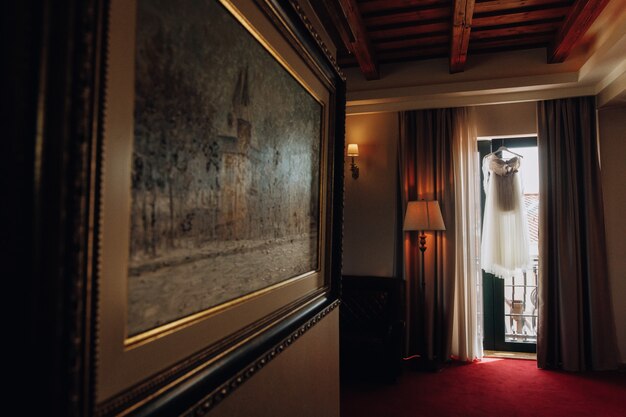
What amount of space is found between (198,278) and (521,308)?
3.90 m

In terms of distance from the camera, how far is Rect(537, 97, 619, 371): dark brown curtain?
3477mm

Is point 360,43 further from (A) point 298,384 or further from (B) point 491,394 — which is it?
(B) point 491,394

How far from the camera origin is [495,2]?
2.64 m

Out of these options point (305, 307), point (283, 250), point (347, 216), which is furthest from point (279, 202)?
point (347, 216)

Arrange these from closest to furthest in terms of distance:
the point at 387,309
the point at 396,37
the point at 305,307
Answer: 1. the point at 305,307
2. the point at 396,37
3. the point at 387,309

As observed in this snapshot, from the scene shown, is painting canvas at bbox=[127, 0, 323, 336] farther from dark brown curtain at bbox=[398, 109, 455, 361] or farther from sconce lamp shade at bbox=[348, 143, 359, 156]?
dark brown curtain at bbox=[398, 109, 455, 361]

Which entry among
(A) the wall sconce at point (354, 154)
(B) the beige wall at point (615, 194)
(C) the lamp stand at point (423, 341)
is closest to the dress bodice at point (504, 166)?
(B) the beige wall at point (615, 194)

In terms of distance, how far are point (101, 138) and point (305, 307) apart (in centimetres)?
108

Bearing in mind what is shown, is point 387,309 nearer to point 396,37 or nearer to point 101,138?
point 396,37

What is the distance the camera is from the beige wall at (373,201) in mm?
4004

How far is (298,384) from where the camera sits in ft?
4.83

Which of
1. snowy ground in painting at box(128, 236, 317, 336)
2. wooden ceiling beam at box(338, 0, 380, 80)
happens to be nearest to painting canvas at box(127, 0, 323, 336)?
snowy ground in painting at box(128, 236, 317, 336)

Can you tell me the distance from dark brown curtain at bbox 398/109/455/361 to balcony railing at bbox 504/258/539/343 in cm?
69

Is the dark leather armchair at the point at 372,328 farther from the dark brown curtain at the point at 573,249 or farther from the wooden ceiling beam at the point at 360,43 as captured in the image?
the wooden ceiling beam at the point at 360,43
